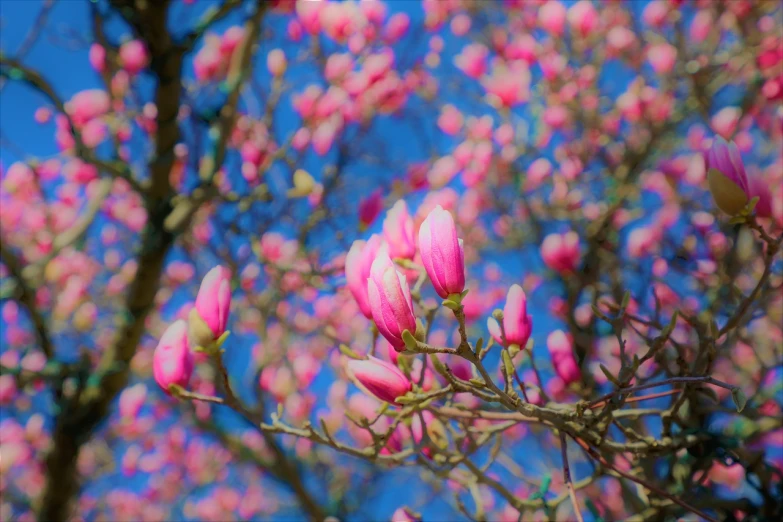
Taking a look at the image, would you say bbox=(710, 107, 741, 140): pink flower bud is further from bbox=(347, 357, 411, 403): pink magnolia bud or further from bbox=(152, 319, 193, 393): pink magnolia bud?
bbox=(152, 319, 193, 393): pink magnolia bud

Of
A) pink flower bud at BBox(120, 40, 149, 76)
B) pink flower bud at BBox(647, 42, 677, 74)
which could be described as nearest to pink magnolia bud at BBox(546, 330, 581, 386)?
pink flower bud at BBox(120, 40, 149, 76)

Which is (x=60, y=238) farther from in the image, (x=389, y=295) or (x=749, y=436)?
(x=749, y=436)

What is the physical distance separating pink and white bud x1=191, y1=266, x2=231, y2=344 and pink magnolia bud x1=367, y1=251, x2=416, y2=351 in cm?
37

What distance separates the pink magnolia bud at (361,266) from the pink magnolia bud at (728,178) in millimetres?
578

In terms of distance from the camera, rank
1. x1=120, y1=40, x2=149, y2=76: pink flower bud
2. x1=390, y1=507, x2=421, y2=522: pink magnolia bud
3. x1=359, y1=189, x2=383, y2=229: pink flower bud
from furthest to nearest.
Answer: x1=120, y1=40, x2=149, y2=76: pink flower bud, x1=359, y1=189, x2=383, y2=229: pink flower bud, x1=390, y1=507, x2=421, y2=522: pink magnolia bud

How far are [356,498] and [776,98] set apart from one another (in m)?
3.30

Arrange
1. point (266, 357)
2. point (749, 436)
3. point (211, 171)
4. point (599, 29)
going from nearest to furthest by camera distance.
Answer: point (749, 436)
point (211, 171)
point (266, 357)
point (599, 29)

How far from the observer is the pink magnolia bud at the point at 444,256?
0.78 metres

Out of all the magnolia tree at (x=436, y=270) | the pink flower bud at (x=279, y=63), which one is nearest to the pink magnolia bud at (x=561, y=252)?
the magnolia tree at (x=436, y=270)

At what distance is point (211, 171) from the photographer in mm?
2135

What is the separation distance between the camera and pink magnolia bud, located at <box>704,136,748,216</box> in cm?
100

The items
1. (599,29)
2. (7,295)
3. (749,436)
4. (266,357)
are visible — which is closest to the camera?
(749,436)

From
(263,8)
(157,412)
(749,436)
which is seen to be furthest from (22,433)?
(749,436)

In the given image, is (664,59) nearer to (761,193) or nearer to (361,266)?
(761,193)
